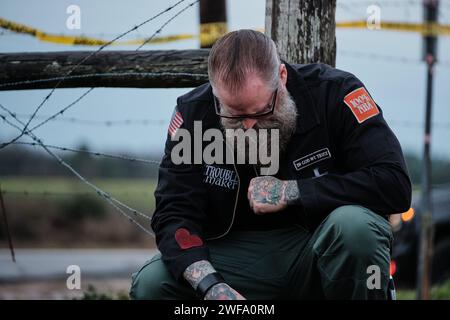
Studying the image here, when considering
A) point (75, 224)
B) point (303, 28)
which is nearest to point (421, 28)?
point (303, 28)

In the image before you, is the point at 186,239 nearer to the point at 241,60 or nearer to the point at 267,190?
the point at 267,190

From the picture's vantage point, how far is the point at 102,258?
14.4 m

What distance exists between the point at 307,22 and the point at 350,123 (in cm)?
78

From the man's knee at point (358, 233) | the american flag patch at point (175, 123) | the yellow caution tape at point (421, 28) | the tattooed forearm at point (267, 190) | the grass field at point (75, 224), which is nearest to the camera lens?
the man's knee at point (358, 233)

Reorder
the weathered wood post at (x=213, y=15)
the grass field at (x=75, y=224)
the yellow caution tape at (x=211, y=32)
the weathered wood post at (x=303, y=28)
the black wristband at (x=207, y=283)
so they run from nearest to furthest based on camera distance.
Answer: the black wristband at (x=207, y=283)
the weathered wood post at (x=303, y=28)
the yellow caution tape at (x=211, y=32)
the weathered wood post at (x=213, y=15)
the grass field at (x=75, y=224)

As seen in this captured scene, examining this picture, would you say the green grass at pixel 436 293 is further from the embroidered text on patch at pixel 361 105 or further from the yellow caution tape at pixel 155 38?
the embroidered text on patch at pixel 361 105

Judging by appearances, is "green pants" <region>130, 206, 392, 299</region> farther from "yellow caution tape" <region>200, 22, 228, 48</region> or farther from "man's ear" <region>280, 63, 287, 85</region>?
"yellow caution tape" <region>200, 22, 228, 48</region>

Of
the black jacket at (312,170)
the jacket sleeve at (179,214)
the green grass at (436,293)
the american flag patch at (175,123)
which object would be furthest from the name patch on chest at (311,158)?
the green grass at (436,293)

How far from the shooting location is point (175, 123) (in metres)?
3.32

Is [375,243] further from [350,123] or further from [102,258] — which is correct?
[102,258]

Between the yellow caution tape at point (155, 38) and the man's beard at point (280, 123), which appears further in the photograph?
the yellow caution tape at point (155, 38)

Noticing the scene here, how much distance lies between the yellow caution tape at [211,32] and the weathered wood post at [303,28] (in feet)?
3.85

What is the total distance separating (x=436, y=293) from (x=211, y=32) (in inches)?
114

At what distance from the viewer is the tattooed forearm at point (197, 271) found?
9.89ft
